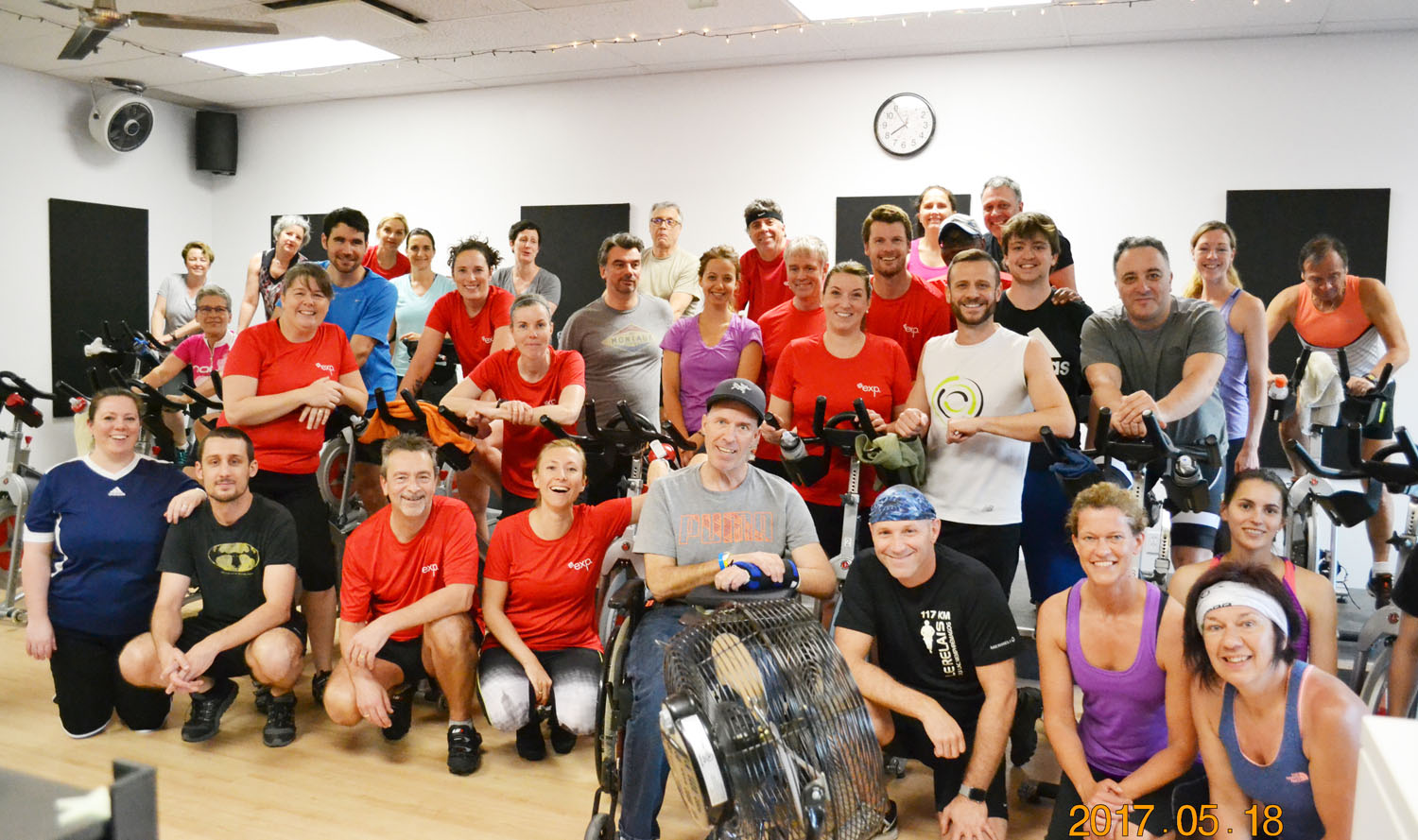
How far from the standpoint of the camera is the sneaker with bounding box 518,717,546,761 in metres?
3.42

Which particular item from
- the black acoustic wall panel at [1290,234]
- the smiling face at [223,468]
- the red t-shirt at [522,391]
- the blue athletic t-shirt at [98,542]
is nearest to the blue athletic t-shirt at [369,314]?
the red t-shirt at [522,391]

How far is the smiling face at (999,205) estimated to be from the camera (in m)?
4.52

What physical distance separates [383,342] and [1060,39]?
4.48 metres

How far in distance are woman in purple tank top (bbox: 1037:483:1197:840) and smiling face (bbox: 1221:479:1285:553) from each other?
292 millimetres

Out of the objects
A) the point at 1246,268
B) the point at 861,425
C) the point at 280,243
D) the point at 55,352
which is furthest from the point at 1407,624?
the point at 55,352

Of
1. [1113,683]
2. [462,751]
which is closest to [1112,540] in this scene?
[1113,683]

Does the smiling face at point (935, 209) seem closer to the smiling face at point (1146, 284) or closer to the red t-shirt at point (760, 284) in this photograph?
the red t-shirt at point (760, 284)

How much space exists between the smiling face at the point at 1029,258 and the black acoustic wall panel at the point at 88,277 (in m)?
7.69

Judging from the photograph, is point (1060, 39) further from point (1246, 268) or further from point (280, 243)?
point (280, 243)

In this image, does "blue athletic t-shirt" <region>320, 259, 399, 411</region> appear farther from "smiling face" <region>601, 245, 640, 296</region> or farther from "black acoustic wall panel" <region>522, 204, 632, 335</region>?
"black acoustic wall panel" <region>522, 204, 632, 335</region>

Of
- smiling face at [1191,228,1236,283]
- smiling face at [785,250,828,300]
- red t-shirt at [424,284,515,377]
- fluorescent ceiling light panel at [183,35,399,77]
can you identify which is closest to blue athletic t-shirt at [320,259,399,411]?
red t-shirt at [424,284,515,377]

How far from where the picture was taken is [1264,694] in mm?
2252

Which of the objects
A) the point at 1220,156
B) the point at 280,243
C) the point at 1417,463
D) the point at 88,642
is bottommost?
the point at 88,642

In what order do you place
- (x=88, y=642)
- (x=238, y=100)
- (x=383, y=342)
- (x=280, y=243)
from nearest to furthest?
(x=88, y=642), (x=383, y=342), (x=280, y=243), (x=238, y=100)
